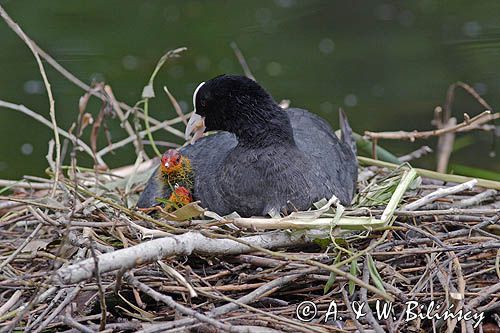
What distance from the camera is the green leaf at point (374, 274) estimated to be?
268 centimetres

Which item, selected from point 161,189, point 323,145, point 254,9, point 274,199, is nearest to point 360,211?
point 274,199

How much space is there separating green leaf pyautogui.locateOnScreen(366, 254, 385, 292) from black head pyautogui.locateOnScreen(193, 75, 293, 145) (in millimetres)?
610

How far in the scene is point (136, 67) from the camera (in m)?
6.97

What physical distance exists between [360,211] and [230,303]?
0.64 m

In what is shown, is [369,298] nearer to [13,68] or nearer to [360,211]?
[360,211]

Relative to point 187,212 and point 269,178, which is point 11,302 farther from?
point 269,178

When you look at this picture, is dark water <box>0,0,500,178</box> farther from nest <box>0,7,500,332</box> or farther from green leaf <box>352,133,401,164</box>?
nest <box>0,7,500,332</box>

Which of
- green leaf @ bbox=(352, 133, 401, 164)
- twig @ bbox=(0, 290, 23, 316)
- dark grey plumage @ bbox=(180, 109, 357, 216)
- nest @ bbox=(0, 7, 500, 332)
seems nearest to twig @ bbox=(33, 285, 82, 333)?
nest @ bbox=(0, 7, 500, 332)

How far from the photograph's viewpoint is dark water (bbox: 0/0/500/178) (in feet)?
21.1

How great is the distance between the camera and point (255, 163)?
3.13m

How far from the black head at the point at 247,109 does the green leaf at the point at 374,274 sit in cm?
61

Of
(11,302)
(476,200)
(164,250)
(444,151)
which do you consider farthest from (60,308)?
(444,151)

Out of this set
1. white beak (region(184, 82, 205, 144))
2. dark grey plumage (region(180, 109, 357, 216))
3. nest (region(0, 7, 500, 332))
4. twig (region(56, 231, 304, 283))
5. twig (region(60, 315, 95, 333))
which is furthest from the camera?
white beak (region(184, 82, 205, 144))

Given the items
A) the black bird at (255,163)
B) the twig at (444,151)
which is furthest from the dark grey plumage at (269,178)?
the twig at (444,151)
